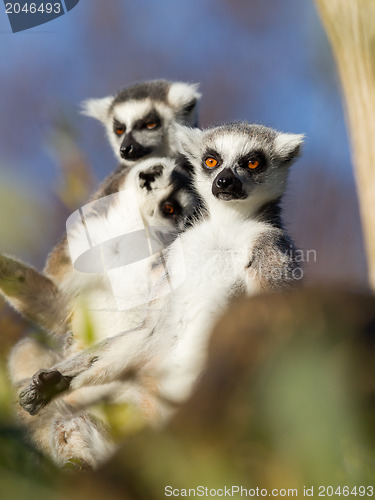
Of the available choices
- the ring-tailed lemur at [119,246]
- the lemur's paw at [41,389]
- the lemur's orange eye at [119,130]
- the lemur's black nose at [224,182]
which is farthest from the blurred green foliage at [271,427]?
the lemur's orange eye at [119,130]

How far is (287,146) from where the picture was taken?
141 inches

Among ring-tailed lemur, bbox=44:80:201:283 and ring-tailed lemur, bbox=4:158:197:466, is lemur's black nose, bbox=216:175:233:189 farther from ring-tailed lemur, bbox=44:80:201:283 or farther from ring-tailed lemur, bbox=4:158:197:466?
ring-tailed lemur, bbox=44:80:201:283

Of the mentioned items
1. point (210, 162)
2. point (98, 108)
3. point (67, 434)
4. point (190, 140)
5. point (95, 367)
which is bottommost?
point (67, 434)

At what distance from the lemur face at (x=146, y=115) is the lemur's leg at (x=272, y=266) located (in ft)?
6.42

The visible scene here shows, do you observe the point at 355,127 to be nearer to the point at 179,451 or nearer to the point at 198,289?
the point at 198,289

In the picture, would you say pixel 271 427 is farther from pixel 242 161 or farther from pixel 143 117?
pixel 143 117

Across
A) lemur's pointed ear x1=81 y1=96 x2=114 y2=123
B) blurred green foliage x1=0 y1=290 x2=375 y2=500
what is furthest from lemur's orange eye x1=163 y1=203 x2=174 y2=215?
blurred green foliage x1=0 y1=290 x2=375 y2=500

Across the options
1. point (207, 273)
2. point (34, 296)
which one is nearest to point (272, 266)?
point (207, 273)

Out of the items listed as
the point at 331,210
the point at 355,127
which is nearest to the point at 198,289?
the point at 355,127

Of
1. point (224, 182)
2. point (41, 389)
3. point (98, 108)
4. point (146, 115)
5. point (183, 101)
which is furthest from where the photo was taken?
point (98, 108)

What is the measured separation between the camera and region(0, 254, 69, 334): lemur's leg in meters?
4.20

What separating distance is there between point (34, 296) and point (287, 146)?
2.10m

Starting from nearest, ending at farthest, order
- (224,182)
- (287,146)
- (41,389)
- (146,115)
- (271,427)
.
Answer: (271,427), (41,389), (224,182), (287,146), (146,115)

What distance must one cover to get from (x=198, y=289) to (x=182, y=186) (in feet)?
3.70
